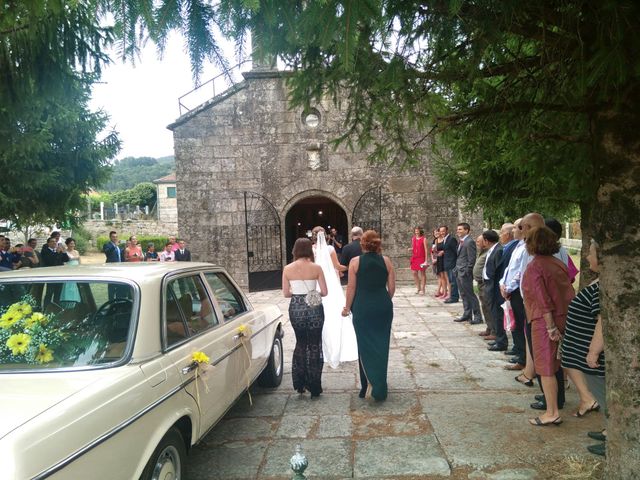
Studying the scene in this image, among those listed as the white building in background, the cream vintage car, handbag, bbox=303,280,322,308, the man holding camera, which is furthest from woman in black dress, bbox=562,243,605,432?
the white building in background

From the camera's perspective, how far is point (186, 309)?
3.63 m

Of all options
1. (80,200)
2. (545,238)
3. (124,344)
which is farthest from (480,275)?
(80,200)

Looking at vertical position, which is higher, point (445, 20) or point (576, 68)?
point (445, 20)

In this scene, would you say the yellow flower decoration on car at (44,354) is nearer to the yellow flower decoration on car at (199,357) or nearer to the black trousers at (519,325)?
the yellow flower decoration on car at (199,357)

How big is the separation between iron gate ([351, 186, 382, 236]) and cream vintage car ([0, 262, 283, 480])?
1051cm

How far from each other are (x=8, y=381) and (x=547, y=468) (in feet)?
11.4

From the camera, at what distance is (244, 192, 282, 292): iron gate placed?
14359mm

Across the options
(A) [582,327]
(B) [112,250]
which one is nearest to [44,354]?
(A) [582,327]

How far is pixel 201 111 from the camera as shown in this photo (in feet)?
46.4

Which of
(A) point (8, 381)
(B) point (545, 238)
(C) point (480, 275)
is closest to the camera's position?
(A) point (8, 381)

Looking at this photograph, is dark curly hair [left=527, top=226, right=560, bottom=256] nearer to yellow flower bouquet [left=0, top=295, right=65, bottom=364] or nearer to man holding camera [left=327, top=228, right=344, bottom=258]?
Answer: yellow flower bouquet [left=0, top=295, right=65, bottom=364]

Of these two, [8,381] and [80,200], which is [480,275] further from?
[80,200]

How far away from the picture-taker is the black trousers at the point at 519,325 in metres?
5.48

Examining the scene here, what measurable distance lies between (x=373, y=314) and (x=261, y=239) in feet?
32.3
